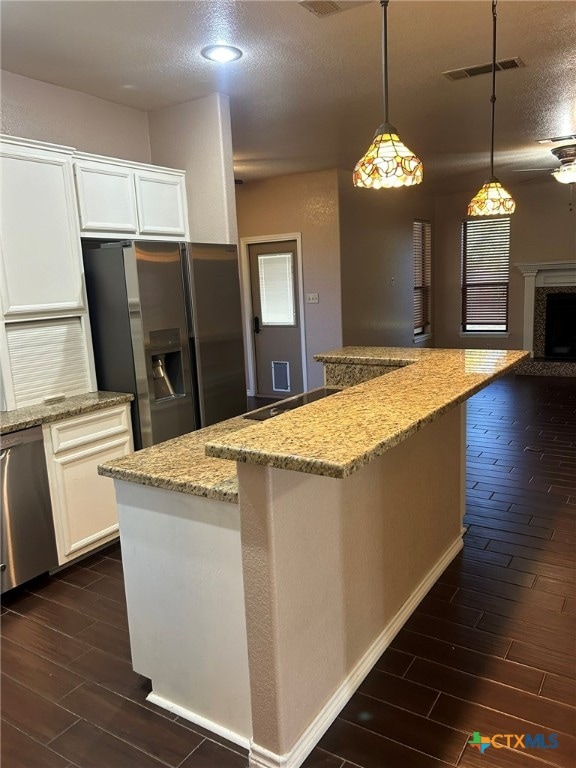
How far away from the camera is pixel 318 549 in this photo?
1.77 m

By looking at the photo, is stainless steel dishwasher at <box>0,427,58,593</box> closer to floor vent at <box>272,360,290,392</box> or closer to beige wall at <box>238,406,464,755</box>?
beige wall at <box>238,406,464,755</box>

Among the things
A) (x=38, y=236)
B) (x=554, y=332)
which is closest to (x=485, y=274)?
(x=554, y=332)

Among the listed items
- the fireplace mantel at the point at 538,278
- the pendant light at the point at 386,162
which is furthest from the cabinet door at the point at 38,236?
the fireplace mantel at the point at 538,278

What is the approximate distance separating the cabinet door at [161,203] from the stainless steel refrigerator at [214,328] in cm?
40

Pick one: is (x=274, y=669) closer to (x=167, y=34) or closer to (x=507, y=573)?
(x=507, y=573)

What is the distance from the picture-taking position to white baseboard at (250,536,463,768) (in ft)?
5.62

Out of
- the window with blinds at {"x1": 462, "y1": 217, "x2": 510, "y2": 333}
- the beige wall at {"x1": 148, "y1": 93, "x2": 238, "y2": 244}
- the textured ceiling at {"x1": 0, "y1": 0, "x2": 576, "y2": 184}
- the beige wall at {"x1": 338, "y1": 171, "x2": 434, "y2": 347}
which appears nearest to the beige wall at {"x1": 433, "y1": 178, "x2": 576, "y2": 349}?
the window with blinds at {"x1": 462, "y1": 217, "x2": 510, "y2": 333}

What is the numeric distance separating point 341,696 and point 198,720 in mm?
504

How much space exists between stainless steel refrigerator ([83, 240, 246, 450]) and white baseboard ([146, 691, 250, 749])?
1.61 m

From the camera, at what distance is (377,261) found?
23.7 ft

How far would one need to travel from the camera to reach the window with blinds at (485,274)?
8594mm

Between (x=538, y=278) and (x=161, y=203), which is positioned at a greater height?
(x=161, y=203)

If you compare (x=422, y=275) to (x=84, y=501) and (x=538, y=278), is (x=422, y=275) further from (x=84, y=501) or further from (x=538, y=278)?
(x=84, y=501)

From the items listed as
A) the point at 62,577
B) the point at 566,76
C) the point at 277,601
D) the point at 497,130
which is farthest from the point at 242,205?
the point at 277,601
